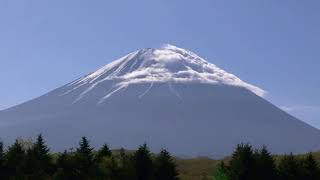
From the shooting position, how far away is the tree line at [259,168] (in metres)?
65.4

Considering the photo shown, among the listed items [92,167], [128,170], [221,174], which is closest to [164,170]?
[128,170]

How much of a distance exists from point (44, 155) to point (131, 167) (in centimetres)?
1190

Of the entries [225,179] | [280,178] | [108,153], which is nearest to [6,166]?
[108,153]

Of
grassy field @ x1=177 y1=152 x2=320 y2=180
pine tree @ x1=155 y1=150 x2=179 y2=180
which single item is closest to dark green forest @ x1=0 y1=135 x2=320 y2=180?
pine tree @ x1=155 y1=150 x2=179 y2=180

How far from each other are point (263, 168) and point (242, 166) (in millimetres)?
2626

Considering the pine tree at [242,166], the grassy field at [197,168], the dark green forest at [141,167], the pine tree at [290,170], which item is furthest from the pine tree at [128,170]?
the grassy field at [197,168]

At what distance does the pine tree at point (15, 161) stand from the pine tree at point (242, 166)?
21803 mm

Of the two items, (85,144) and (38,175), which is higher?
(85,144)

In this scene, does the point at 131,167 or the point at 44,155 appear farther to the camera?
the point at 44,155

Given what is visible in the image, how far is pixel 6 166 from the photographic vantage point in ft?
227

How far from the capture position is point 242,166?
6550cm

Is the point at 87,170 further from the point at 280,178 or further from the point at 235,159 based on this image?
the point at 280,178

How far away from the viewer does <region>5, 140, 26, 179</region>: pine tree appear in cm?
6800

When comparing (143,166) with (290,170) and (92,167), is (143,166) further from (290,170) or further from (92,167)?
(290,170)
